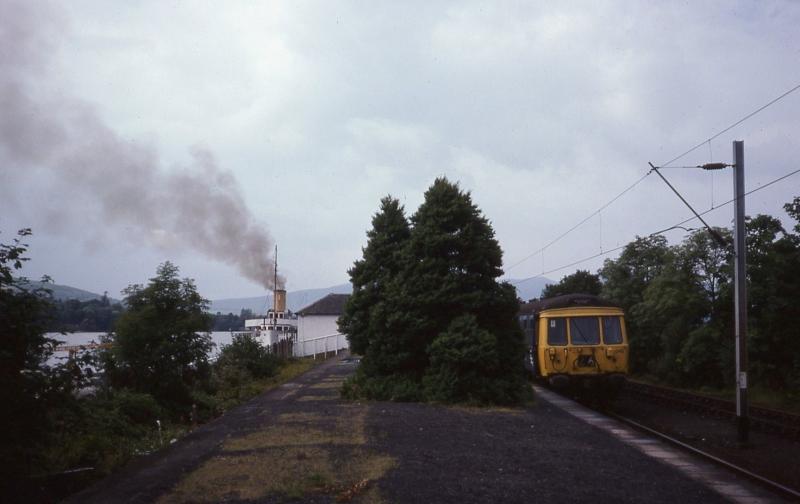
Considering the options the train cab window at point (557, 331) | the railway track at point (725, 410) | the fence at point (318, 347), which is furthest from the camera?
the fence at point (318, 347)

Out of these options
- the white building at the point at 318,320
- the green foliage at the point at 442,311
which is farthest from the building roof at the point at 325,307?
the green foliage at the point at 442,311

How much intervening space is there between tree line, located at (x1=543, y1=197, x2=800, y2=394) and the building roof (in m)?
30.3

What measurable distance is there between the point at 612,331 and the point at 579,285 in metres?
30.1

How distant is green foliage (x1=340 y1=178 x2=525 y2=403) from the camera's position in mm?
20359

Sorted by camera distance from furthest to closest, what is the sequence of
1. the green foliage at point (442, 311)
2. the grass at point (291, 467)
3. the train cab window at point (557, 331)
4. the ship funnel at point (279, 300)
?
the ship funnel at point (279, 300) < the train cab window at point (557, 331) < the green foliage at point (442, 311) < the grass at point (291, 467)

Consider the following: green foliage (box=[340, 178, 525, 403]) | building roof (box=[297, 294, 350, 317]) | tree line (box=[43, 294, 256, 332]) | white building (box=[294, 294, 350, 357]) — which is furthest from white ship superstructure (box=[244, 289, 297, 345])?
green foliage (box=[340, 178, 525, 403])

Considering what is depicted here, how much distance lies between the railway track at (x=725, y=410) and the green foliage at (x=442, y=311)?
497 cm

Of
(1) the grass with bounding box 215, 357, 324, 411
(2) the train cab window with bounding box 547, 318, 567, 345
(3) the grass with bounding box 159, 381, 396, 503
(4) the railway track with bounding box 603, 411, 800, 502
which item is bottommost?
(1) the grass with bounding box 215, 357, 324, 411

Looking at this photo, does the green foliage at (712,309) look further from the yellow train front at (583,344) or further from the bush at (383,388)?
the bush at (383,388)

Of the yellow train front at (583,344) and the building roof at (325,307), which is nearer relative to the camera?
the yellow train front at (583,344)

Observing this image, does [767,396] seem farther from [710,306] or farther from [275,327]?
[275,327]

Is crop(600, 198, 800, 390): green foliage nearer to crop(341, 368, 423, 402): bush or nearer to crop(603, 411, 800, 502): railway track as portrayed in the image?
crop(603, 411, 800, 502): railway track

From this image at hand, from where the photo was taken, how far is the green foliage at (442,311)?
66.8 ft

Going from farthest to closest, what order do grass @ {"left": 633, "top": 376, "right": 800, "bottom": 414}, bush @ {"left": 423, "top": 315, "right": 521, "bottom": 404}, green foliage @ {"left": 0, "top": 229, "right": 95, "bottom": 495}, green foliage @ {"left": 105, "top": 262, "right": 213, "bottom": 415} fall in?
grass @ {"left": 633, "top": 376, "right": 800, "bottom": 414}
bush @ {"left": 423, "top": 315, "right": 521, "bottom": 404}
green foliage @ {"left": 105, "top": 262, "right": 213, "bottom": 415}
green foliage @ {"left": 0, "top": 229, "right": 95, "bottom": 495}
